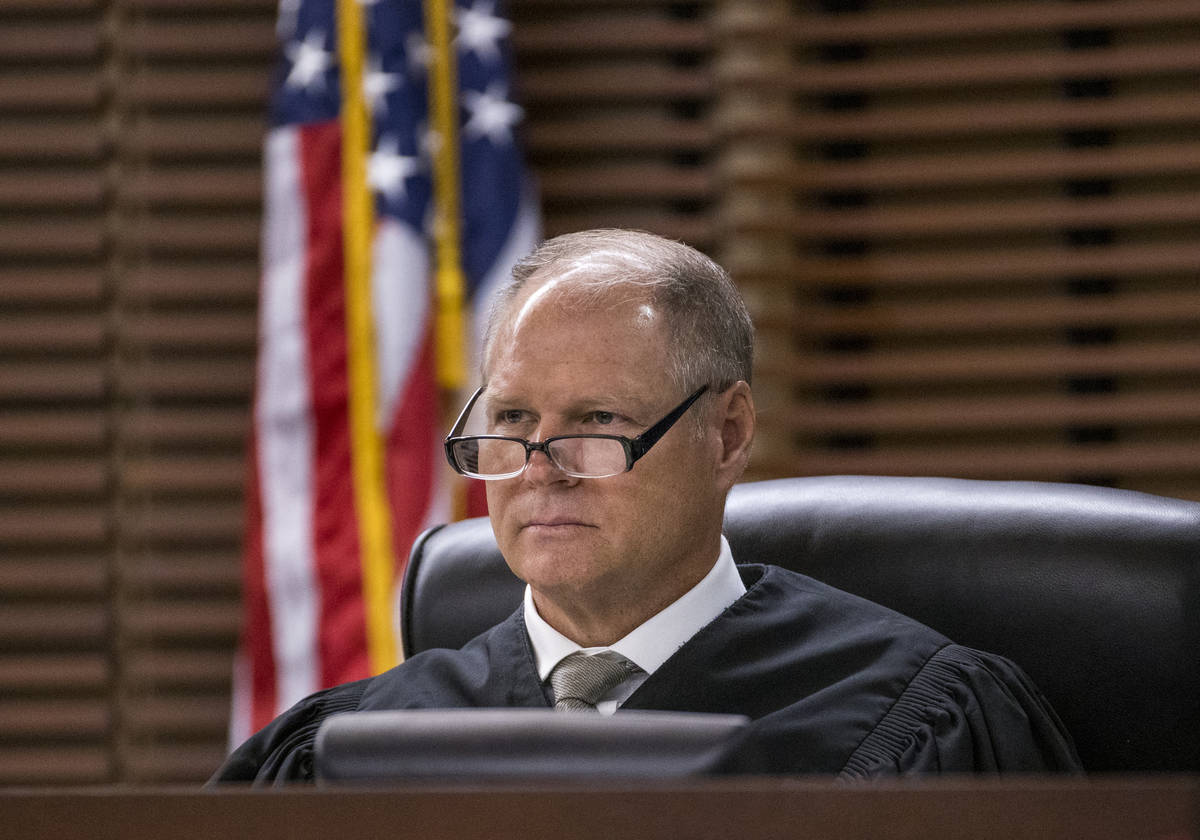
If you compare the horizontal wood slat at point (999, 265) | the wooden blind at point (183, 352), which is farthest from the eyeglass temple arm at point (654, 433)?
the wooden blind at point (183, 352)

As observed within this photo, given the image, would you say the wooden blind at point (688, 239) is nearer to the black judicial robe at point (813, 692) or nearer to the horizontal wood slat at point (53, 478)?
the horizontal wood slat at point (53, 478)

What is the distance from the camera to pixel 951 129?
3.16m

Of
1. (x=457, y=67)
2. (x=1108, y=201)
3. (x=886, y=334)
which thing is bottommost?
(x=886, y=334)

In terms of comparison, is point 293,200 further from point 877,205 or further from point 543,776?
point 543,776

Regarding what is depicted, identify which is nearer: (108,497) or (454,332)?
(454,332)

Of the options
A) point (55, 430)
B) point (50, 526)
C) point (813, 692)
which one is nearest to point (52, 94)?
point (55, 430)

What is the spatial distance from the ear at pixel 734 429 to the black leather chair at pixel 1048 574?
0.34 feet

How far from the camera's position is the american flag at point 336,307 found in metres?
3.11

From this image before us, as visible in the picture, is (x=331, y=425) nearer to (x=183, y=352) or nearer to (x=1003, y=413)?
(x=183, y=352)

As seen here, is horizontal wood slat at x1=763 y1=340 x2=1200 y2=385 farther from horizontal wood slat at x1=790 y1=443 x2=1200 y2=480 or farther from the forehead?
the forehead

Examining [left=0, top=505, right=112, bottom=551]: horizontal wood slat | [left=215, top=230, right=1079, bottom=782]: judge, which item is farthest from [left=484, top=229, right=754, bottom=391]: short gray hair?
[left=0, top=505, right=112, bottom=551]: horizontal wood slat

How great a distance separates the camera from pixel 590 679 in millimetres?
1647

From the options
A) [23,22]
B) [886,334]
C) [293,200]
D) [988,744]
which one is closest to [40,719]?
[293,200]

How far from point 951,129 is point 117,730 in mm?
2763
